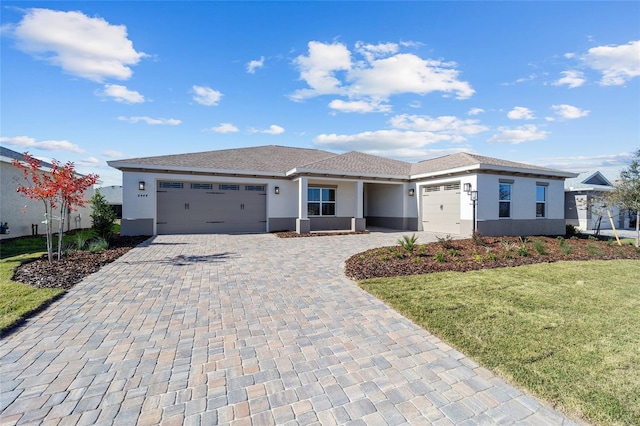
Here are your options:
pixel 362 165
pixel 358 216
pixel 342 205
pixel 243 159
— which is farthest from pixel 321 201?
pixel 243 159

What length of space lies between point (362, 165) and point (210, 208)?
896 centimetres

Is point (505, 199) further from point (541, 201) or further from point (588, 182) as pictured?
point (588, 182)

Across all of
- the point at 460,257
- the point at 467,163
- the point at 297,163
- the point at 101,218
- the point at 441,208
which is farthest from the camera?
the point at 297,163

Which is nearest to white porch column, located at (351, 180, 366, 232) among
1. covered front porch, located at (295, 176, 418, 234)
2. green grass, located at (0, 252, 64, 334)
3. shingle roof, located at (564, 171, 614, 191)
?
covered front porch, located at (295, 176, 418, 234)

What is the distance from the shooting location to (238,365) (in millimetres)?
2844

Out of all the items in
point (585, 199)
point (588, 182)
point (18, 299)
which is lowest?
point (18, 299)

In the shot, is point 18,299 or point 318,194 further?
point 318,194

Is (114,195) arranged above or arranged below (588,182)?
below

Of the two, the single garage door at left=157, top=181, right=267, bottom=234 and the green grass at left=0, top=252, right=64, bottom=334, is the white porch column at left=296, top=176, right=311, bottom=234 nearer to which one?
the single garage door at left=157, top=181, right=267, bottom=234

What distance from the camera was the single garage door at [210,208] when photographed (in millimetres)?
13648

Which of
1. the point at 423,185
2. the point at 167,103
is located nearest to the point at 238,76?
the point at 167,103

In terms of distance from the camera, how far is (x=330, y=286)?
5551 millimetres

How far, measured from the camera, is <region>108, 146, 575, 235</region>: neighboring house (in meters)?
13.1

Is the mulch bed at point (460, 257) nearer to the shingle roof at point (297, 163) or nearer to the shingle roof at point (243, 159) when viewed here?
the shingle roof at point (297, 163)
